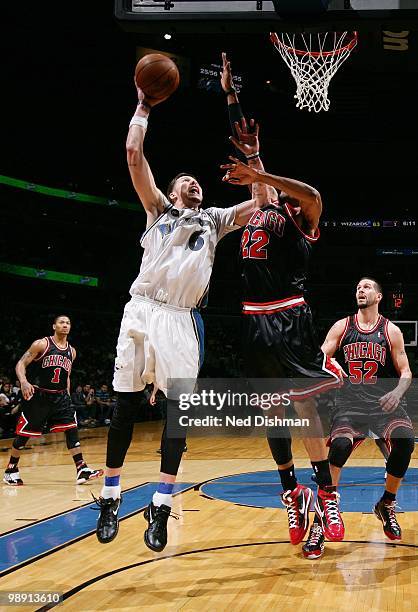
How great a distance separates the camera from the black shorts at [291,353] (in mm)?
4516

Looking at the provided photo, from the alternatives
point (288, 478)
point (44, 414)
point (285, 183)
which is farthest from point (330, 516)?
point (44, 414)

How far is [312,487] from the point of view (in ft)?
25.0

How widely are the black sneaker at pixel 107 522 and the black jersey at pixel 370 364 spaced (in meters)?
2.18

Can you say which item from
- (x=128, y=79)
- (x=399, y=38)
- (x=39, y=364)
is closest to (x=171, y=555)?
(x=39, y=364)

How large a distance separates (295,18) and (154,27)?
1183mm

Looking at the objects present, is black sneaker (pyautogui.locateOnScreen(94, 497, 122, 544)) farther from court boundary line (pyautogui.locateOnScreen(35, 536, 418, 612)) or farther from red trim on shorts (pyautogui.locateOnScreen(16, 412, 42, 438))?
red trim on shorts (pyautogui.locateOnScreen(16, 412, 42, 438))

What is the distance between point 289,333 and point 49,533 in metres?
2.49

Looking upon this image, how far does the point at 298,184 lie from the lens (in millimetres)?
4230

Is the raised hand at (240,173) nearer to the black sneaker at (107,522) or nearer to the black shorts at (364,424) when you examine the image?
the black sneaker at (107,522)

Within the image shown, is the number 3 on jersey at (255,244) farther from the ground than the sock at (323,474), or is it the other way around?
the number 3 on jersey at (255,244)

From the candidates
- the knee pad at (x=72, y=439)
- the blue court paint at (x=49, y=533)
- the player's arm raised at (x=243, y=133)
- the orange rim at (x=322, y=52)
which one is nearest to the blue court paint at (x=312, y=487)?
the blue court paint at (x=49, y=533)

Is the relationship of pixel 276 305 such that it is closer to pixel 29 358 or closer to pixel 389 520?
pixel 389 520

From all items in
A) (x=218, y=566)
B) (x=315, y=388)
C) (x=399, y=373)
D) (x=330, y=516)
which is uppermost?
(x=399, y=373)

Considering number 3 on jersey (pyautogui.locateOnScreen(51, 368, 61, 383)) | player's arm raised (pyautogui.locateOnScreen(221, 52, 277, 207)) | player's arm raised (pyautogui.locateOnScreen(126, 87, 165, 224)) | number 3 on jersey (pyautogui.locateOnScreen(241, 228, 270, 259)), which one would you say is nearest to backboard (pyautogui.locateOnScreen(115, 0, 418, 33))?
player's arm raised (pyautogui.locateOnScreen(221, 52, 277, 207))
